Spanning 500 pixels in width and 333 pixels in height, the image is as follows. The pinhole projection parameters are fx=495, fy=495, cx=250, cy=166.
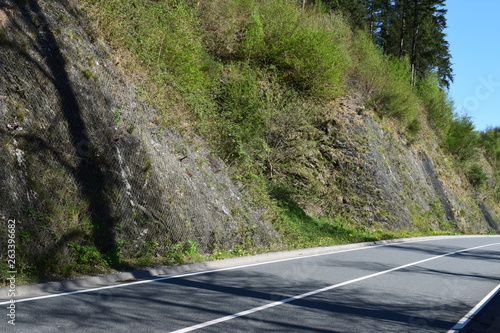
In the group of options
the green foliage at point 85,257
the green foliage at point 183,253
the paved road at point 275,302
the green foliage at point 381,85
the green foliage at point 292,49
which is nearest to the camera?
the paved road at point 275,302

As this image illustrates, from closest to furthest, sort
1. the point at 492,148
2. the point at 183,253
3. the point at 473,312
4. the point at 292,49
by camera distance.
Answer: the point at 473,312 → the point at 183,253 → the point at 292,49 → the point at 492,148

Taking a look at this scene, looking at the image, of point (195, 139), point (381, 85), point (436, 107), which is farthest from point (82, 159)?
point (436, 107)

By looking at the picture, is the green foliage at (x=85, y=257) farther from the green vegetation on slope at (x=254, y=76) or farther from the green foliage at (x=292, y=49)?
the green foliage at (x=292, y=49)

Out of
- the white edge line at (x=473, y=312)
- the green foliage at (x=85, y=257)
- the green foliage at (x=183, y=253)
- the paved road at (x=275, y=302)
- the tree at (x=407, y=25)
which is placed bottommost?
the white edge line at (x=473, y=312)

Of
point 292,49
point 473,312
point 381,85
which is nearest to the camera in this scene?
point 473,312

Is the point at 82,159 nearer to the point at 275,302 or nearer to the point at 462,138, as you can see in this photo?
the point at 275,302

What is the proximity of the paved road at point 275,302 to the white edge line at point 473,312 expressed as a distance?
106mm

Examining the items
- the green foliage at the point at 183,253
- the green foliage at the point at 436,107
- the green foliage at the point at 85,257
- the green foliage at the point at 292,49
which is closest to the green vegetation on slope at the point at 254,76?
the green foliage at the point at 292,49

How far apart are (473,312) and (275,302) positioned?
321 cm

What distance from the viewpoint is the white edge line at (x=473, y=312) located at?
6.88m

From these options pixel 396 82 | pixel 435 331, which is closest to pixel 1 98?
pixel 435 331

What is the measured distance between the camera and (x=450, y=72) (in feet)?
201

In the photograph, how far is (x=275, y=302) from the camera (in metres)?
7.75

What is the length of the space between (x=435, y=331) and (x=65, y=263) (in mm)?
6160
